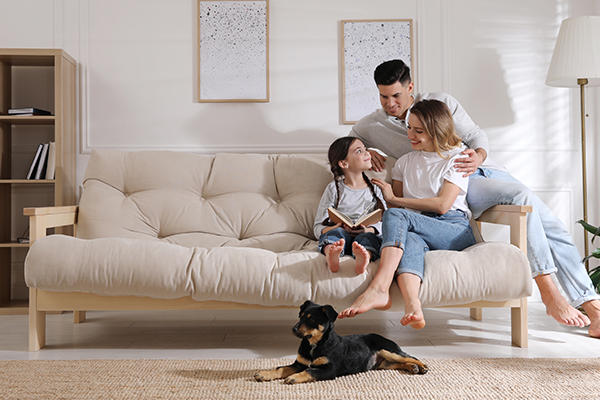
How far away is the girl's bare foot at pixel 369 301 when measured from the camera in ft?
4.66

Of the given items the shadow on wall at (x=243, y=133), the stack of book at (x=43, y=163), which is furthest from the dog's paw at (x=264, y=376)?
the stack of book at (x=43, y=163)

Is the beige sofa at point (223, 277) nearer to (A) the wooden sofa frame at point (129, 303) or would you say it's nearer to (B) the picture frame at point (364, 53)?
(A) the wooden sofa frame at point (129, 303)

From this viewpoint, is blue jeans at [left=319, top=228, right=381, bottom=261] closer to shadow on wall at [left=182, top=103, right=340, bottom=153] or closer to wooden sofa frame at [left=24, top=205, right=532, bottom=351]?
wooden sofa frame at [left=24, top=205, right=532, bottom=351]

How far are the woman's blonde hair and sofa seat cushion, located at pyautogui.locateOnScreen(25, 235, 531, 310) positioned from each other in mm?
500

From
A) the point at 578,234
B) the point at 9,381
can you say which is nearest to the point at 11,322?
the point at 9,381

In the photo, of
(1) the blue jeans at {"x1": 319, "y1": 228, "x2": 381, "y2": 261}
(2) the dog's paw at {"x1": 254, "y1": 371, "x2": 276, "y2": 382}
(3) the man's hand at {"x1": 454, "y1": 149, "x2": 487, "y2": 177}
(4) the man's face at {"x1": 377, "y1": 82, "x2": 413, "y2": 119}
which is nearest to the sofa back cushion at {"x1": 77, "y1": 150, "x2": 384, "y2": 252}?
(1) the blue jeans at {"x1": 319, "y1": 228, "x2": 381, "y2": 261}

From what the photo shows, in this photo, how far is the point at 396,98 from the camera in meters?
2.13

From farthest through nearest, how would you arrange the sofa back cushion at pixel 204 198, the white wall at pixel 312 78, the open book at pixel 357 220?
the white wall at pixel 312 78
the sofa back cushion at pixel 204 198
the open book at pixel 357 220

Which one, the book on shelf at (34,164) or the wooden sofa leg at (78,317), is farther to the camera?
the book on shelf at (34,164)

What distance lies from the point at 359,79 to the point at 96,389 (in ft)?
6.65

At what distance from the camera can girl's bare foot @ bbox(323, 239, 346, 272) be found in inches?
58.6

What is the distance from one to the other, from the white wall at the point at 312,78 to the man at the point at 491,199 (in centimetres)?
47

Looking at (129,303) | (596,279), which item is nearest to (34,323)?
(129,303)

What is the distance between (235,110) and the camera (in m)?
2.61
